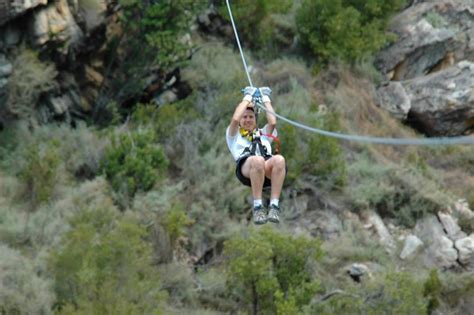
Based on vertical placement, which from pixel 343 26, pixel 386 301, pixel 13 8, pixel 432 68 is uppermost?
pixel 13 8

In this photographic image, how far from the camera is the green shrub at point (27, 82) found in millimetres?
20391

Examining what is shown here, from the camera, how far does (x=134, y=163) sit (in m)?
21.5

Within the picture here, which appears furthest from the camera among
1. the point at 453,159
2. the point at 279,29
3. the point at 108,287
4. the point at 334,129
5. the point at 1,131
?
the point at 279,29

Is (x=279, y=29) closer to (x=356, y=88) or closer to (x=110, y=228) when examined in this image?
(x=356, y=88)

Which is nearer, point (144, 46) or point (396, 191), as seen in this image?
point (144, 46)

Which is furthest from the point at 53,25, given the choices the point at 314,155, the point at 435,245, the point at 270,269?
the point at 435,245

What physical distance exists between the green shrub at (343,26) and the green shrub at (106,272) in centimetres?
963

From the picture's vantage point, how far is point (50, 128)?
2245cm

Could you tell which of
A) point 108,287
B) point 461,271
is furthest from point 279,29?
→ point 108,287

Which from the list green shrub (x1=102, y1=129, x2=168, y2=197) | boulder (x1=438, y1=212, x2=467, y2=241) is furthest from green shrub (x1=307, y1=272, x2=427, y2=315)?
green shrub (x1=102, y1=129, x2=168, y2=197)

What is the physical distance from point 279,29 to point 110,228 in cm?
1063

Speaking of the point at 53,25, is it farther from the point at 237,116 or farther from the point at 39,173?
the point at 237,116

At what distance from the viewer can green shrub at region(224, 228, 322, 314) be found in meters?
18.9

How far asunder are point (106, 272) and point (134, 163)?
374 centimetres
